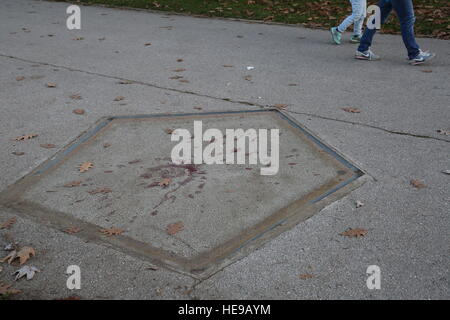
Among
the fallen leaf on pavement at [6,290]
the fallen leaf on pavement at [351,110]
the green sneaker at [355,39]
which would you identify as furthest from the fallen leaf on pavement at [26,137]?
the green sneaker at [355,39]

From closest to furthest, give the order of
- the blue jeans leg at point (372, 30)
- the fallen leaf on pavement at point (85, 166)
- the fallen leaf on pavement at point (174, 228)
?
the fallen leaf on pavement at point (174, 228), the fallen leaf on pavement at point (85, 166), the blue jeans leg at point (372, 30)

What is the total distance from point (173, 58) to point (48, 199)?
4.63 metres

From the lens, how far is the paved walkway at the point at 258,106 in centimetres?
291

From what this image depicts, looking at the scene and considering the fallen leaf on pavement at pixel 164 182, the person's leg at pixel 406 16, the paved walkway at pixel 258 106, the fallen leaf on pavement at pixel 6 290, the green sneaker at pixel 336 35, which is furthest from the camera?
the green sneaker at pixel 336 35

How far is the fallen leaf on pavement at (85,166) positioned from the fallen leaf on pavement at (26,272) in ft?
4.45

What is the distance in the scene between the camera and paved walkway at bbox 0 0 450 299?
2.91 m

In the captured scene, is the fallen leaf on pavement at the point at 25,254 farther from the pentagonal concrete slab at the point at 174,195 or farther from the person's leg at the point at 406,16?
the person's leg at the point at 406,16

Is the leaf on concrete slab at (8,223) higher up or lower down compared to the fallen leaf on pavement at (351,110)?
lower down

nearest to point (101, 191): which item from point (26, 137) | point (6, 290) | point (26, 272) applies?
point (26, 272)

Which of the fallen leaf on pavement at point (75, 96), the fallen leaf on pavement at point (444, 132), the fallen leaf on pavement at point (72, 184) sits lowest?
the fallen leaf on pavement at point (72, 184)

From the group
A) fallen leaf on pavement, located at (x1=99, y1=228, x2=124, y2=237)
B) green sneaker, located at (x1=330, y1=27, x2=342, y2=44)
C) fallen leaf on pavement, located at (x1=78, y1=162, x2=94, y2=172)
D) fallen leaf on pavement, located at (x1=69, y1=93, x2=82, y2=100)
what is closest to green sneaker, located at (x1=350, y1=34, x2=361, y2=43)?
green sneaker, located at (x1=330, y1=27, x2=342, y2=44)

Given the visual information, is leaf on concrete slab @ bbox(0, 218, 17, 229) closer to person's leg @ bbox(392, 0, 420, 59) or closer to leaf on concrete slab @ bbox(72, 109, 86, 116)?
leaf on concrete slab @ bbox(72, 109, 86, 116)

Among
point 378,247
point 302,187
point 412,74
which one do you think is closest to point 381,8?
point 412,74
